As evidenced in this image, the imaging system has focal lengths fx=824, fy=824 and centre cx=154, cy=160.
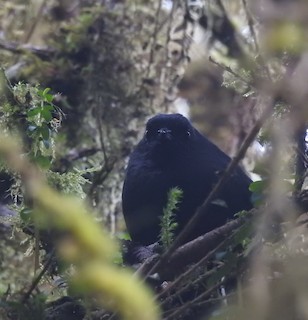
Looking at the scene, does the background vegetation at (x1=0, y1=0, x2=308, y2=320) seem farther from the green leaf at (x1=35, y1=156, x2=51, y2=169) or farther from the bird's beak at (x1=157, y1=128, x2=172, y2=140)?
the bird's beak at (x1=157, y1=128, x2=172, y2=140)

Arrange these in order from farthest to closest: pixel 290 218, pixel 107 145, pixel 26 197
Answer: pixel 107 145
pixel 26 197
pixel 290 218

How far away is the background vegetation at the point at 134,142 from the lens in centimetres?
177

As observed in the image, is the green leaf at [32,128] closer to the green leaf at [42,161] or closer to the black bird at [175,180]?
the green leaf at [42,161]

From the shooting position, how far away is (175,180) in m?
4.53

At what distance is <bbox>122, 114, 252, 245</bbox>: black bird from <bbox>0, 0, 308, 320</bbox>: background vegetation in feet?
0.76

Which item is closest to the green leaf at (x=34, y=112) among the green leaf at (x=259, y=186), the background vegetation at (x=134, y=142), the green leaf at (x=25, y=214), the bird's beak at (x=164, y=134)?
the background vegetation at (x=134, y=142)

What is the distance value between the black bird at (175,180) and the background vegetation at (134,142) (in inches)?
9.1

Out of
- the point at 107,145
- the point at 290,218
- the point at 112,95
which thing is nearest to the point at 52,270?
the point at 290,218

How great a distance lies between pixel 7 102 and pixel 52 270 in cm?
69

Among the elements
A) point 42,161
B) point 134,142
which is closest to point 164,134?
point 134,142

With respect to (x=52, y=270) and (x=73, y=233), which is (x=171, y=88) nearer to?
(x=52, y=270)

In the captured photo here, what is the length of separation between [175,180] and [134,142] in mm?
1389

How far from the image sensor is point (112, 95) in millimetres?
6055

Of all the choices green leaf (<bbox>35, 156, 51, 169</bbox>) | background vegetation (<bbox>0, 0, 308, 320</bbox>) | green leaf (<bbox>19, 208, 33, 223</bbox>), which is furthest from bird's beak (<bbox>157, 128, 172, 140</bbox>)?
green leaf (<bbox>19, 208, 33, 223</bbox>)
